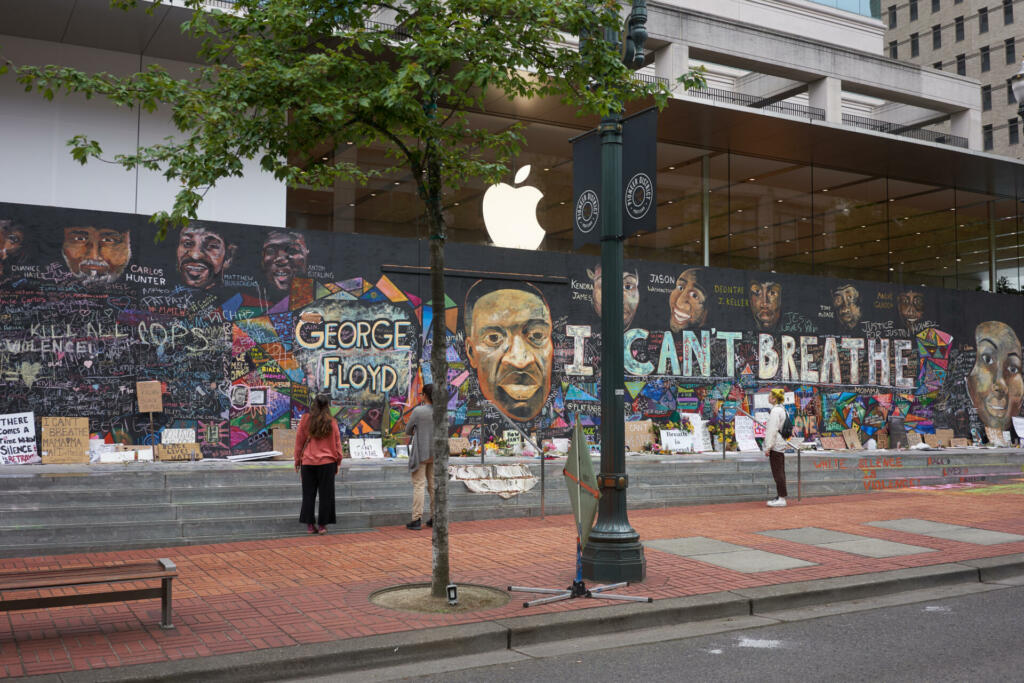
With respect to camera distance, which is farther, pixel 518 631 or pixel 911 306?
pixel 911 306

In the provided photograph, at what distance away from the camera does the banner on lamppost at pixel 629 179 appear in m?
8.77

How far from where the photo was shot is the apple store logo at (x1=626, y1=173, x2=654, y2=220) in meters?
8.77

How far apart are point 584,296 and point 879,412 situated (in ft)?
30.2

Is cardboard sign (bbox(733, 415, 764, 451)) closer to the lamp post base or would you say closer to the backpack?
the backpack

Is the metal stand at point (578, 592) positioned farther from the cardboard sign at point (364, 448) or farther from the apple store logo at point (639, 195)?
the cardboard sign at point (364, 448)

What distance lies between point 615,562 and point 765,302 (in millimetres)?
14907

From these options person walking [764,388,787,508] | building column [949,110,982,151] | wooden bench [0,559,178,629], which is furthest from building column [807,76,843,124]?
wooden bench [0,559,178,629]

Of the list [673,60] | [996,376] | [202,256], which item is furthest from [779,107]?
[202,256]

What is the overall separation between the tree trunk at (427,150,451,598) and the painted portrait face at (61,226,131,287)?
894 cm

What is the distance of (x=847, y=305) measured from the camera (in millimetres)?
23328

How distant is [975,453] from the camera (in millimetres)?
21203

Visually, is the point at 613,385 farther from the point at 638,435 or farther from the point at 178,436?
the point at 638,435

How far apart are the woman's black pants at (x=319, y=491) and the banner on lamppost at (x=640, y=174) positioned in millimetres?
4929

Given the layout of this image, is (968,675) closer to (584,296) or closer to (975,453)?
(584,296)
